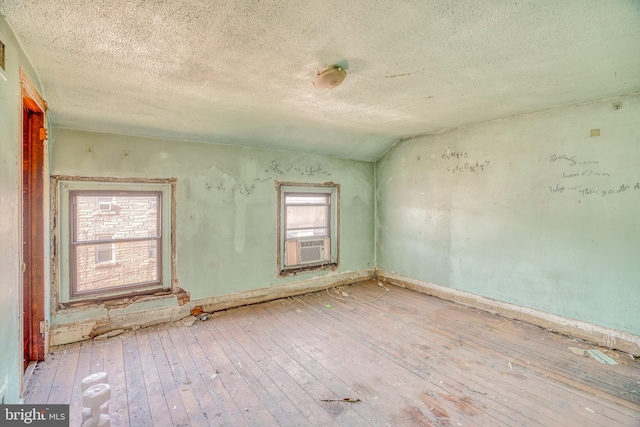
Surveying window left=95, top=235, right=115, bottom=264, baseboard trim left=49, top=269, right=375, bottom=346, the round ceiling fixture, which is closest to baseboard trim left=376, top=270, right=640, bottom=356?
baseboard trim left=49, top=269, right=375, bottom=346

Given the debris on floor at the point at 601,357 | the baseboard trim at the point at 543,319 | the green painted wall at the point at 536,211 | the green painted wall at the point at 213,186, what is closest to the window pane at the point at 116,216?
the green painted wall at the point at 213,186

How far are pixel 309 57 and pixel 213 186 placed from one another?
8.05 feet

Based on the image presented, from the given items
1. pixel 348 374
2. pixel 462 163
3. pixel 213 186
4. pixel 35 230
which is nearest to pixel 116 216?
pixel 35 230

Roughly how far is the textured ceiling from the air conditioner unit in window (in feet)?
6.63

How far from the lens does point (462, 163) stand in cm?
412

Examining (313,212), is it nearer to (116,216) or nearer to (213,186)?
(213,186)

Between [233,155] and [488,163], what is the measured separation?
3.38 m

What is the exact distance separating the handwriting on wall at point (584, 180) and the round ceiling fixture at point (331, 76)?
8.90 ft

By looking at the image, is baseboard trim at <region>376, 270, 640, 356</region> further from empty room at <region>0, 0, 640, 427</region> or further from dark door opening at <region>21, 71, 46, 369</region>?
dark door opening at <region>21, 71, 46, 369</region>

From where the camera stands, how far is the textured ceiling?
4.92ft

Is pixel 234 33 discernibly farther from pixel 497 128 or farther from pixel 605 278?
pixel 605 278

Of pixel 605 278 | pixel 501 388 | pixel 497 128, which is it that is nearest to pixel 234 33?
pixel 501 388

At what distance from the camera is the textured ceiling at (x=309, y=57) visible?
1499 millimetres

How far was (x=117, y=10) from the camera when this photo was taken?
1442 mm
